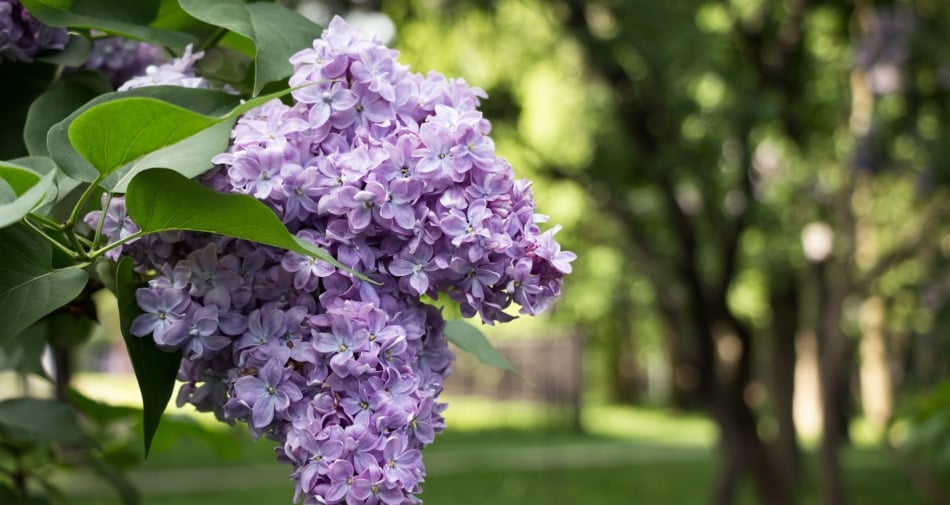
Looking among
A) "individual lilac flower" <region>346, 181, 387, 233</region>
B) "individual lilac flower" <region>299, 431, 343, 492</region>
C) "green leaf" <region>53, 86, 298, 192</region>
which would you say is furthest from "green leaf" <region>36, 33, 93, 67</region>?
"individual lilac flower" <region>299, 431, 343, 492</region>

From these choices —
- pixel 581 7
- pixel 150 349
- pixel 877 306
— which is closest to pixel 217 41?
pixel 150 349

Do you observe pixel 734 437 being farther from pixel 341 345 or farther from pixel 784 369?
pixel 341 345

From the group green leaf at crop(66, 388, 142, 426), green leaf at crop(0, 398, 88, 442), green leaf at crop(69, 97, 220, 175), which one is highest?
green leaf at crop(69, 97, 220, 175)

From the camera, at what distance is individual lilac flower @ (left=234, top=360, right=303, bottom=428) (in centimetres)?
92

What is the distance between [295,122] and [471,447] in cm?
1691

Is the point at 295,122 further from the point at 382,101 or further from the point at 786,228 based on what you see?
the point at 786,228

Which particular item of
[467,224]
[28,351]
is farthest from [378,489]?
[28,351]

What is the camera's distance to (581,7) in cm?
554

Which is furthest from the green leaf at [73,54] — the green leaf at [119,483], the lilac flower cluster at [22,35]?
the green leaf at [119,483]

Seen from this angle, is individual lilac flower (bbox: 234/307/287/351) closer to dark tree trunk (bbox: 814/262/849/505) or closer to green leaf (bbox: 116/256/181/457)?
green leaf (bbox: 116/256/181/457)

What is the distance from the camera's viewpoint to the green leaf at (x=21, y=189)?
28.2 inches

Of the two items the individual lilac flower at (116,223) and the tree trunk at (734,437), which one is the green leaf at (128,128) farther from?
the tree trunk at (734,437)

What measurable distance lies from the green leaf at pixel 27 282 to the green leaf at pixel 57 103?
116 millimetres

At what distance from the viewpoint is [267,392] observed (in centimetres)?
93
